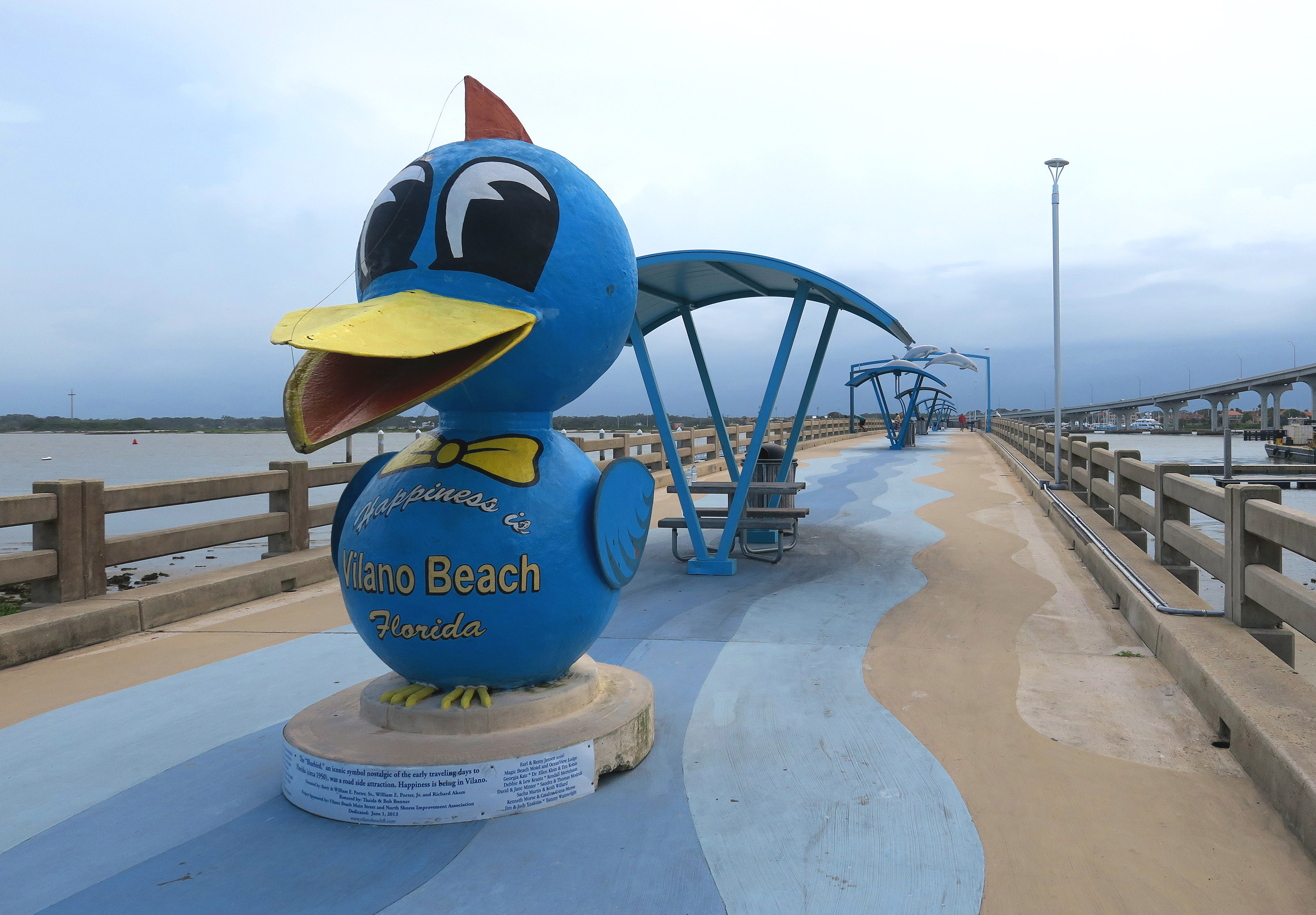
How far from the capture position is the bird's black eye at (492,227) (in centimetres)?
288

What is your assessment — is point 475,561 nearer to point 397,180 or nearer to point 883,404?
point 397,180

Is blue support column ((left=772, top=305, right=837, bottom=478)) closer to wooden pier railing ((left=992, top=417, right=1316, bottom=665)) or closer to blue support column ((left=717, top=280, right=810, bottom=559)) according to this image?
blue support column ((left=717, top=280, right=810, bottom=559))

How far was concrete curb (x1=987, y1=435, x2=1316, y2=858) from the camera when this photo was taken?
9.14 feet

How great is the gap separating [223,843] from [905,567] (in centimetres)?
599

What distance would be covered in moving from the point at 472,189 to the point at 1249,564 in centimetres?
440

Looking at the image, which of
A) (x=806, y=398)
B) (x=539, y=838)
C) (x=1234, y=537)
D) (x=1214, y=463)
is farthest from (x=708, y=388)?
(x=1214, y=463)

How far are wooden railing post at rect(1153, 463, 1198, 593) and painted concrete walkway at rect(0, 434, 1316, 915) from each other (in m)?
0.90

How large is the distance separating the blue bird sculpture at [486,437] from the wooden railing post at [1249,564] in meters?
3.38

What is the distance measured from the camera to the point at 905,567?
7.40 meters

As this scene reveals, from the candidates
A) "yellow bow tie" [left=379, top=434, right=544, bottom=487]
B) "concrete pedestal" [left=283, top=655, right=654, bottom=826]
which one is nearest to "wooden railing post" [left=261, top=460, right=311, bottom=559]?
"concrete pedestal" [left=283, top=655, right=654, bottom=826]

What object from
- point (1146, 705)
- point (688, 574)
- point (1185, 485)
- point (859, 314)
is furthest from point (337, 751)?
point (859, 314)

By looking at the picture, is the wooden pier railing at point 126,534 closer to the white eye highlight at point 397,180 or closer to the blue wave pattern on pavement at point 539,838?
the blue wave pattern on pavement at point 539,838

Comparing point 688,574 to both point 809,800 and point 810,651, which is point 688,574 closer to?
point 810,651

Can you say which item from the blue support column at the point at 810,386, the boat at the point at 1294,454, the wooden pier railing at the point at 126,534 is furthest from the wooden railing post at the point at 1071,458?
the boat at the point at 1294,454
